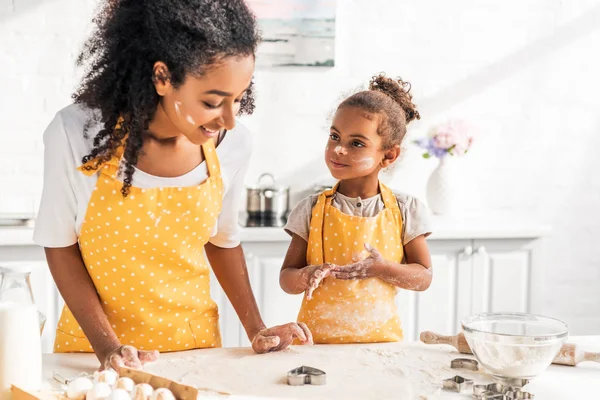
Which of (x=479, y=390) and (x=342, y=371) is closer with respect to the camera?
(x=479, y=390)

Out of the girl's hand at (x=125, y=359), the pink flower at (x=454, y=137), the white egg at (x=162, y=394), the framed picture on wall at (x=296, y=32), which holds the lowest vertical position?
the girl's hand at (x=125, y=359)

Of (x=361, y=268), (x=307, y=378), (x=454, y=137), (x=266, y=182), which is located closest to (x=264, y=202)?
(x=266, y=182)

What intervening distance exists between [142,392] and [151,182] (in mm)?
495

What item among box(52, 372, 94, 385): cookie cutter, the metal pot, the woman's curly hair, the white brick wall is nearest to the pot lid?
the white brick wall

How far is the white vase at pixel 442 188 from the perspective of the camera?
3580mm

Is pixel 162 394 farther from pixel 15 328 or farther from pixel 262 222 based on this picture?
pixel 262 222

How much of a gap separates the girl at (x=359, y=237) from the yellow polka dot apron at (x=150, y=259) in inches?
11.9

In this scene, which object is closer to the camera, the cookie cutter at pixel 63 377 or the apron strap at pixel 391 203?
the cookie cutter at pixel 63 377

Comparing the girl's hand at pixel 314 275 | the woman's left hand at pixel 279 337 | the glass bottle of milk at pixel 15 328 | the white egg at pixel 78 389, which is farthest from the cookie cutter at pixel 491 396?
the glass bottle of milk at pixel 15 328

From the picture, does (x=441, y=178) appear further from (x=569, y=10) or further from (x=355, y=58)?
(x=569, y=10)

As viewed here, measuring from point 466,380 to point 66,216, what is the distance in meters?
0.79

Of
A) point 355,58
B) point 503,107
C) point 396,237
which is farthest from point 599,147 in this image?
point 396,237

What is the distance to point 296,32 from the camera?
11.7 ft

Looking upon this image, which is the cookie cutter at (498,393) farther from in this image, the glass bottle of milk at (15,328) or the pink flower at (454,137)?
the pink flower at (454,137)
